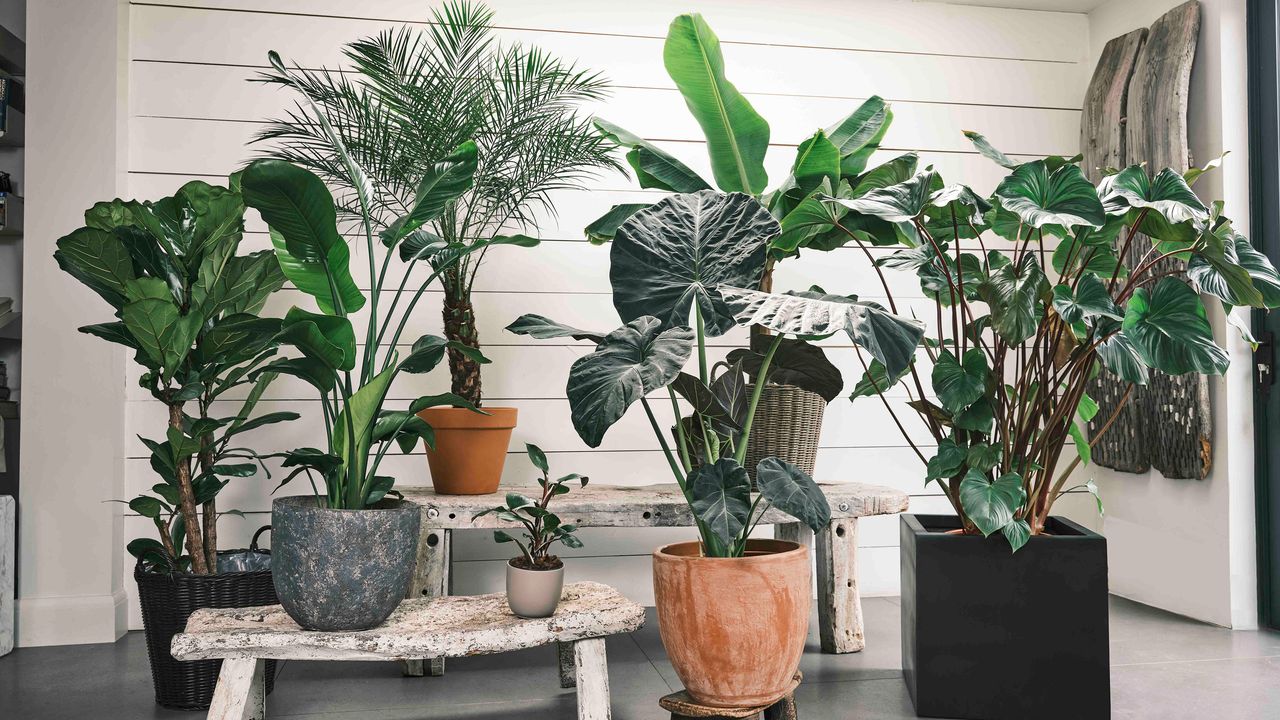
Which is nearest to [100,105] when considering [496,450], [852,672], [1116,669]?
[496,450]

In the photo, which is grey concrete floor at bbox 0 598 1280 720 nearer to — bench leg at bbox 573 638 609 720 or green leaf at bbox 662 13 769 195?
bench leg at bbox 573 638 609 720

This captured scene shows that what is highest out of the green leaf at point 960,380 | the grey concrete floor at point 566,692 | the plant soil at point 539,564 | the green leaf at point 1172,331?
the green leaf at point 1172,331

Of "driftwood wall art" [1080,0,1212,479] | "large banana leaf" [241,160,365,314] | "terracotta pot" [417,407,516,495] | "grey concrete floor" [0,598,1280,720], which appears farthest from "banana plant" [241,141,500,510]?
"driftwood wall art" [1080,0,1212,479]

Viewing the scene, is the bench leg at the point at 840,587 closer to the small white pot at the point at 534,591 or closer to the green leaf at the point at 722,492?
the green leaf at the point at 722,492

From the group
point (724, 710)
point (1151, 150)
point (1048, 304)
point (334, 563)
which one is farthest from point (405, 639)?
point (1151, 150)

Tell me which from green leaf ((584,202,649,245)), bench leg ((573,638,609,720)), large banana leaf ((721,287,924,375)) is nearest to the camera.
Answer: large banana leaf ((721,287,924,375))

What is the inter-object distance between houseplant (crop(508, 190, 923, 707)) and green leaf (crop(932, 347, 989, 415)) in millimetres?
353

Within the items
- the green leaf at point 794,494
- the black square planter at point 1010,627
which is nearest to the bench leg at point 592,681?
the green leaf at point 794,494

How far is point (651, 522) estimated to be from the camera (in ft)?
8.11

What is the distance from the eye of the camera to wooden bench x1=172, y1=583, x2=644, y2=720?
1684 mm

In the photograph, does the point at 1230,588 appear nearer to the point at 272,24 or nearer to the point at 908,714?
the point at 908,714

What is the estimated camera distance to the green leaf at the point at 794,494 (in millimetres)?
1728

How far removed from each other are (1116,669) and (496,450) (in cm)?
180

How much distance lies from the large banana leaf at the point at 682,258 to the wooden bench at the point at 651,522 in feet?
2.75
